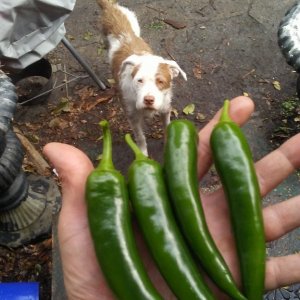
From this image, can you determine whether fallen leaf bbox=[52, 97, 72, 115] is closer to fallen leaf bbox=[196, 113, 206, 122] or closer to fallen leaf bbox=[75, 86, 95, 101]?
fallen leaf bbox=[75, 86, 95, 101]

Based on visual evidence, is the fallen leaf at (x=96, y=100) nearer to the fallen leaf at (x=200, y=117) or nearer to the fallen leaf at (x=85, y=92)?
the fallen leaf at (x=85, y=92)

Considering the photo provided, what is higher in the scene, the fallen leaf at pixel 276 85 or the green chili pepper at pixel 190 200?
the green chili pepper at pixel 190 200

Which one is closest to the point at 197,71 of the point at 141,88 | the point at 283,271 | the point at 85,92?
the point at 85,92

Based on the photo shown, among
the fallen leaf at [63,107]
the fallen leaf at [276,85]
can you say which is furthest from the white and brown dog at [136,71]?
the fallen leaf at [276,85]

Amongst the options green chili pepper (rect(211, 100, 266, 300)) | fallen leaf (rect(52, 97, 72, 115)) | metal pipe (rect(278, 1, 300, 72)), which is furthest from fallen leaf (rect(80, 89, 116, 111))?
green chili pepper (rect(211, 100, 266, 300))

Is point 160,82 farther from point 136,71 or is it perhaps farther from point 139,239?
point 139,239

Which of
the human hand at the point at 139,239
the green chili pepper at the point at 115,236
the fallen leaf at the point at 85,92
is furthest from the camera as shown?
the fallen leaf at the point at 85,92

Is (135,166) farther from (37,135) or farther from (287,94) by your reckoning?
(287,94)

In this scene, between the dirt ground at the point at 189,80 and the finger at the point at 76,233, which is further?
the dirt ground at the point at 189,80

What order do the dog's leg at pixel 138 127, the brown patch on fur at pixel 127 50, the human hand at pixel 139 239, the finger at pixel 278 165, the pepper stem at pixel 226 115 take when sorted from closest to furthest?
1. the human hand at pixel 139 239
2. the pepper stem at pixel 226 115
3. the finger at pixel 278 165
4. the dog's leg at pixel 138 127
5. the brown patch on fur at pixel 127 50
